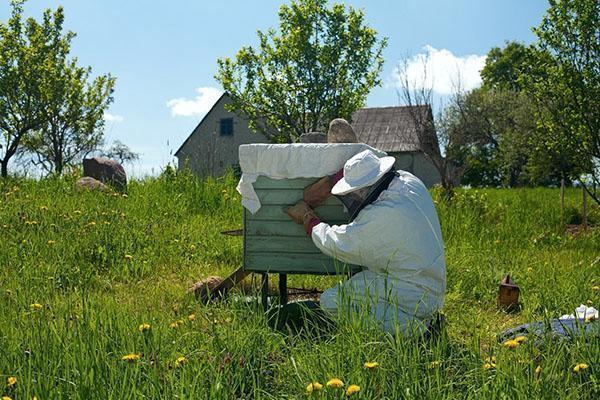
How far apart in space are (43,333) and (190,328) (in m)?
0.88

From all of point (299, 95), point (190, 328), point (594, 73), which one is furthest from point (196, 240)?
point (299, 95)

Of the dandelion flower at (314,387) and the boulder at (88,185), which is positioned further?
the boulder at (88,185)

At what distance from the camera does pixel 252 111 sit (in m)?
22.7

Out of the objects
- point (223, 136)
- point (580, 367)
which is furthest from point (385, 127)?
point (580, 367)

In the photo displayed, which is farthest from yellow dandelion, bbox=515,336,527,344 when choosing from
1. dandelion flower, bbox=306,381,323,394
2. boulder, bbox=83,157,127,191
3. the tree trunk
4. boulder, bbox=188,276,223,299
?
the tree trunk

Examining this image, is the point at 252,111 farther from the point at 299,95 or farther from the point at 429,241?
the point at 429,241

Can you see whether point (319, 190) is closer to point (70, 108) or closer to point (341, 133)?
point (341, 133)

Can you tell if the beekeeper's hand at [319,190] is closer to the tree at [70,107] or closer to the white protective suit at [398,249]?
the white protective suit at [398,249]

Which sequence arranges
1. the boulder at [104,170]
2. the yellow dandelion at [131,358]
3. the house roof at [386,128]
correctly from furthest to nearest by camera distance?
the house roof at [386,128] < the boulder at [104,170] < the yellow dandelion at [131,358]

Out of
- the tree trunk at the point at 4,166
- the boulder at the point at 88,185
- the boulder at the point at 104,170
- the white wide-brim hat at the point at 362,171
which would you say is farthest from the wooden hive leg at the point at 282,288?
the tree trunk at the point at 4,166

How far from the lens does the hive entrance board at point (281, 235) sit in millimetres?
4566

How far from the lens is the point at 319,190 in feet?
14.6

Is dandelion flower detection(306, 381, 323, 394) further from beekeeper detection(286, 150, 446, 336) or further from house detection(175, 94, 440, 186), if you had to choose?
house detection(175, 94, 440, 186)

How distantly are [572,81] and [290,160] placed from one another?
7.02 metres
